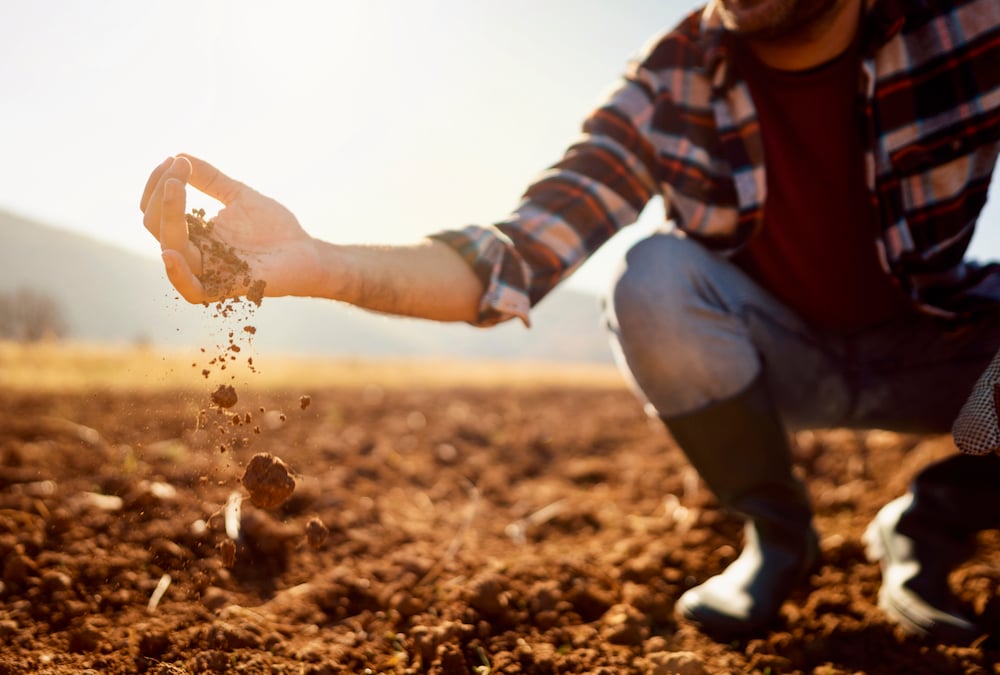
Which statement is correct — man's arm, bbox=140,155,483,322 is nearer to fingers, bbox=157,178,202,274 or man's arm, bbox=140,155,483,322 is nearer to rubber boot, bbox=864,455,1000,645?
fingers, bbox=157,178,202,274

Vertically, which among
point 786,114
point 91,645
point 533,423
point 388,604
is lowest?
point 533,423

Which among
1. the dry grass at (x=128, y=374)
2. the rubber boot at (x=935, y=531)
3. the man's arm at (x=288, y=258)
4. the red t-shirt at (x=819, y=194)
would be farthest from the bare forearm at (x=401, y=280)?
the dry grass at (x=128, y=374)

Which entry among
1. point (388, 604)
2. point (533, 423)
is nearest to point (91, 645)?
point (388, 604)

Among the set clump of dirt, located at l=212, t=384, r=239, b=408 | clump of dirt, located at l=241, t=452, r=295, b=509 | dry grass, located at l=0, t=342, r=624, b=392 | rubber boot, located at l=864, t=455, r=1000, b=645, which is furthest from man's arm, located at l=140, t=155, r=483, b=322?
dry grass, located at l=0, t=342, r=624, b=392

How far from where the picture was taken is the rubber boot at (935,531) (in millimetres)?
1437

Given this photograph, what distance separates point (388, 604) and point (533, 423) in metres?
3.09

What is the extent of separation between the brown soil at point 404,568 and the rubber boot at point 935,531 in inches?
2.7

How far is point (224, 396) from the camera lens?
1.13 metres

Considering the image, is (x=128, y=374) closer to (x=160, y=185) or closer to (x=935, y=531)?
(x=160, y=185)

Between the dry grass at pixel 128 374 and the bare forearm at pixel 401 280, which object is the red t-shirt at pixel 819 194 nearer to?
the bare forearm at pixel 401 280

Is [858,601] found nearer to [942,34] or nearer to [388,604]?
[388,604]

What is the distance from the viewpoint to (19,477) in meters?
2.12

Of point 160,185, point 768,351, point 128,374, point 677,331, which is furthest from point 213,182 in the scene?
point 128,374

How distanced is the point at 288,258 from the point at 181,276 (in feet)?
0.57
